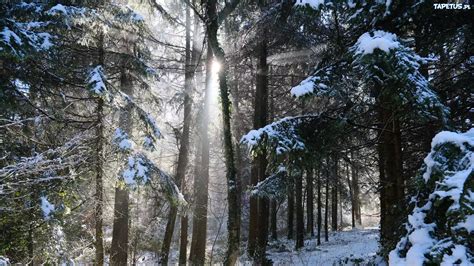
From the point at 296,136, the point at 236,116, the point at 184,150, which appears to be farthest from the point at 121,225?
the point at 296,136

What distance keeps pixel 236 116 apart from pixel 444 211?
10.2m

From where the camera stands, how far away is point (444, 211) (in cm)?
319

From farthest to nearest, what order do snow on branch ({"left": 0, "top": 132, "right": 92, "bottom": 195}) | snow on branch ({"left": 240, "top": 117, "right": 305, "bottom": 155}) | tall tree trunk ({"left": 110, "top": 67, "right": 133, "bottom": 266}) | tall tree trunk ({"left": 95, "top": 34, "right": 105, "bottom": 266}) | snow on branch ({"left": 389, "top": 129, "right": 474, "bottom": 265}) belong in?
tall tree trunk ({"left": 110, "top": 67, "right": 133, "bottom": 266}) < tall tree trunk ({"left": 95, "top": 34, "right": 105, "bottom": 266}) < snow on branch ({"left": 240, "top": 117, "right": 305, "bottom": 155}) < snow on branch ({"left": 0, "top": 132, "right": 92, "bottom": 195}) < snow on branch ({"left": 389, "top": 129, "right": 474, "bottom": 265})

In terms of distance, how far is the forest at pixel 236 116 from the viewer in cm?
420

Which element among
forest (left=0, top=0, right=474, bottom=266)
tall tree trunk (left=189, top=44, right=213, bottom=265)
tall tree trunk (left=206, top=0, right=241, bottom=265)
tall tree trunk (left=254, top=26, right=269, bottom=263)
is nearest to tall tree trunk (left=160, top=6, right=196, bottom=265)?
forest (left=0, top=0, right=474, bottom=266)

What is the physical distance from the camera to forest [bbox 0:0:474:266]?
13.8 ft

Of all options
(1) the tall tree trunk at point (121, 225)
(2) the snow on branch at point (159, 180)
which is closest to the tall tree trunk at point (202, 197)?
(1) the tall tree trunk at point (121, 225)

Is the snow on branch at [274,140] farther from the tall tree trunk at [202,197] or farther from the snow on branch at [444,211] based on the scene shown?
the tall tree trunk at [202,197]

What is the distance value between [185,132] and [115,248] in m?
4.35

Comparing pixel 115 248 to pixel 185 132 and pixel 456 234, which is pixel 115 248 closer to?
pixel 185 132

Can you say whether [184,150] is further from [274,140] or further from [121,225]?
[274,140]

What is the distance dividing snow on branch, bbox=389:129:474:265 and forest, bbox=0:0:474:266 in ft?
0.03

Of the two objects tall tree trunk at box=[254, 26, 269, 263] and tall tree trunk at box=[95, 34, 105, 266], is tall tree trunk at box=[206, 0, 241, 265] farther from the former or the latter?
tall tree trunk at box=[254, 26, 269, 263]

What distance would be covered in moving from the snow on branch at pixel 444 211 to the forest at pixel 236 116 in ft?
0.03
